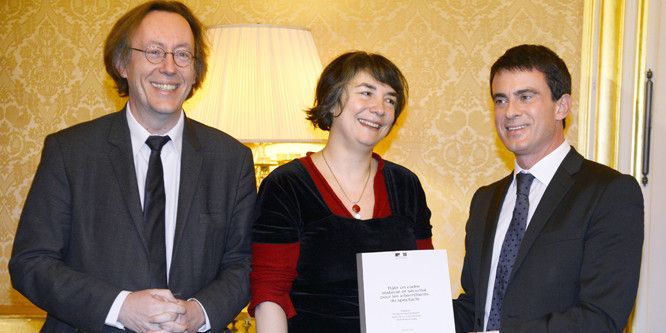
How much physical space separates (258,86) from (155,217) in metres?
1.05

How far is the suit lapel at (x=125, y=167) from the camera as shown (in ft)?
7.80

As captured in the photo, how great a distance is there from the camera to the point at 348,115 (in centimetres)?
262

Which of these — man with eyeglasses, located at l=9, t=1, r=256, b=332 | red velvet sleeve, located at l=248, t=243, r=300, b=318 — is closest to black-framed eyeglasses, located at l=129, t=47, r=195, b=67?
man with eyeglasses, located at l=9, t=1, r=256, b=332

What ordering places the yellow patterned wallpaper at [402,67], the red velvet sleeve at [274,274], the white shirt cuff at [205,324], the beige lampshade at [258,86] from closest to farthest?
the white shirt cuff at [205,324], the red velvet sleeve at [274,274], the beige lampshade at [258,86], the yellow patterned wallpaper at [402,67]

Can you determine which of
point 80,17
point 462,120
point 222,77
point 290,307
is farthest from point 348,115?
point 80,17

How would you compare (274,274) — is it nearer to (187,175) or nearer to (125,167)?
(187,175)

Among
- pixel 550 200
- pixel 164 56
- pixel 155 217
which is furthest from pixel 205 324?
pixel 550 200

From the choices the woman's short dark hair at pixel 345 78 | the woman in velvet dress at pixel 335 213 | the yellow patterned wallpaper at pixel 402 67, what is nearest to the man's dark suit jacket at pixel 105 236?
the woman in velvet dress at pixel 335 213

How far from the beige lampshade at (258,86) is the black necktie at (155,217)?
0.80m

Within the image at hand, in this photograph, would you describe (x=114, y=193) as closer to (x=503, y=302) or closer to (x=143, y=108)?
(x=143, y=108)

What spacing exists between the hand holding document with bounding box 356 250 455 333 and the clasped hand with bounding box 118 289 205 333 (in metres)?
0.50

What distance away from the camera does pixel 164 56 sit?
2.52 metres

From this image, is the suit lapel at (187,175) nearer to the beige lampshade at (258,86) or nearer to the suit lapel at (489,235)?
the beige lampshade at (258,86)

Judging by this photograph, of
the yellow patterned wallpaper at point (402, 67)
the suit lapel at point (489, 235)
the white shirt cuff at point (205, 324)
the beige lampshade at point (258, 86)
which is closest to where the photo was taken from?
the white shirt cuff at point (205, 324)
